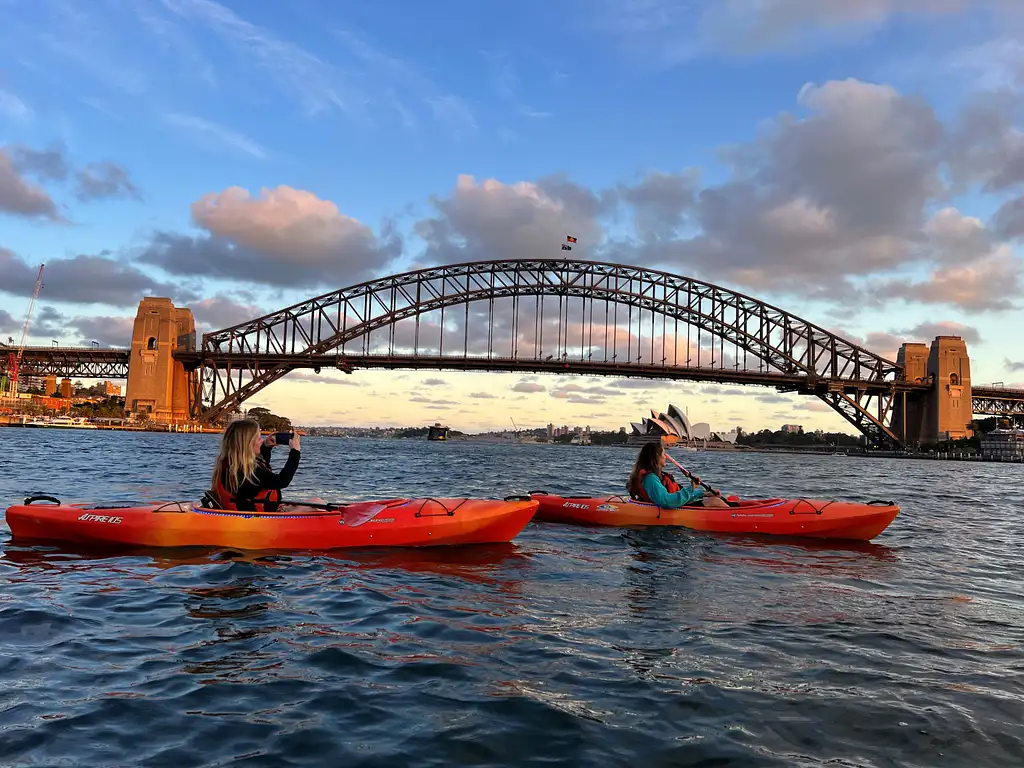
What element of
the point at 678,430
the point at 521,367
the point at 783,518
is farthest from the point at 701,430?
the point at 783,518

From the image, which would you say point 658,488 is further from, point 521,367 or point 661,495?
point 521,367

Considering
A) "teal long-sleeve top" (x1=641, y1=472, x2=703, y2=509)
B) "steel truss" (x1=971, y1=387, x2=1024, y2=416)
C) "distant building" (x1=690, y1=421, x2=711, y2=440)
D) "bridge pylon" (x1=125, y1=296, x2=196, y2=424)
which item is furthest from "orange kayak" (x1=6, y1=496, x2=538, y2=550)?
"distant building" (x1=690, y1=421, x2=711, y2=440)

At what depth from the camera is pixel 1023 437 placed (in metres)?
71.9

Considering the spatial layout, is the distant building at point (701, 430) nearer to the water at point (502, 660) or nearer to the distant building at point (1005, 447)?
the distant building at point (1005, 447)

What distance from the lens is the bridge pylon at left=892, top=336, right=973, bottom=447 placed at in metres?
66.1

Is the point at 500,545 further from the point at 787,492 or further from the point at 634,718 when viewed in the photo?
the point at 787,492

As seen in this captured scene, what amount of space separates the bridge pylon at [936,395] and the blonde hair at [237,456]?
70.6 m

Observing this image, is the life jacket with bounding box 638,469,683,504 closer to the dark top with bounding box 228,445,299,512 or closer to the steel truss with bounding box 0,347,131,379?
the dark top with bounding box 228,445,299,512

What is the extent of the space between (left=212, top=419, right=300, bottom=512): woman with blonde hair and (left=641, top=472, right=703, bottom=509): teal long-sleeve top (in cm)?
470

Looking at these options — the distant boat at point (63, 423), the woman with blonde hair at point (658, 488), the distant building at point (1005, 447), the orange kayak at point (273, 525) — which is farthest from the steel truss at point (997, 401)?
the distant boat at point (63, 423)

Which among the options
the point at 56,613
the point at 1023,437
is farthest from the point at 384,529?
the point at 1023,437

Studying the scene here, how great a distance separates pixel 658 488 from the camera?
31.6 feet

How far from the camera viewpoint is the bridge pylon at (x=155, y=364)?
64.8 meters

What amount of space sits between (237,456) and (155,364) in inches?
2550
